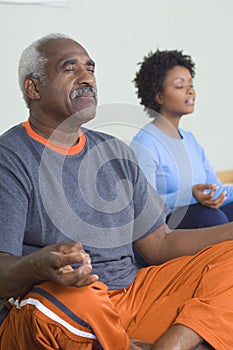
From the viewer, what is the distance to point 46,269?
143 centimetres

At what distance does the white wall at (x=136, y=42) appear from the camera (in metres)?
3.20

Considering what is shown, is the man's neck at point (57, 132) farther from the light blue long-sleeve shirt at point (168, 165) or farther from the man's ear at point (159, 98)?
the man's ear at point (159, 98)

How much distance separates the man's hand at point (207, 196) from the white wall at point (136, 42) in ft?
1.19

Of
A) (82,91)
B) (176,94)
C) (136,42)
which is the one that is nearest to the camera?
(82,91)

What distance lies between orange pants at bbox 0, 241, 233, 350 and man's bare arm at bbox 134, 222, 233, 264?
64mm

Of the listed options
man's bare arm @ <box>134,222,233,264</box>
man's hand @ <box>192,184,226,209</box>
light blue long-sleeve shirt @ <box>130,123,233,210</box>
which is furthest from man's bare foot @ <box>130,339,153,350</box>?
man's hand @ <box>192,184,226,209</box>

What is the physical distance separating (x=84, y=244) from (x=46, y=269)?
34 centimetres

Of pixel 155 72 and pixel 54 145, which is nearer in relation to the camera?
pixel 54 145

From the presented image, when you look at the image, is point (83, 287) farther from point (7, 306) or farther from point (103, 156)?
point (103, 156)

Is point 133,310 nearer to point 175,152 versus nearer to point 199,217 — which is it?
point 199,217

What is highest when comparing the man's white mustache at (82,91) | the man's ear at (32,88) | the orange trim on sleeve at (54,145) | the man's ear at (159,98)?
the man's ear at (32,88)

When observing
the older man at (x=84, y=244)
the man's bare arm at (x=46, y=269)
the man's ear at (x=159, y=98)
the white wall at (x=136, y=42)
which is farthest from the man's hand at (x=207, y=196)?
the man's bare arm at (x=46, y=269)

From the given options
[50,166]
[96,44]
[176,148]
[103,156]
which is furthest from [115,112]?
[96,44]

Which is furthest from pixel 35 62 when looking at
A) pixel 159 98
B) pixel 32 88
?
pixel 159 98
